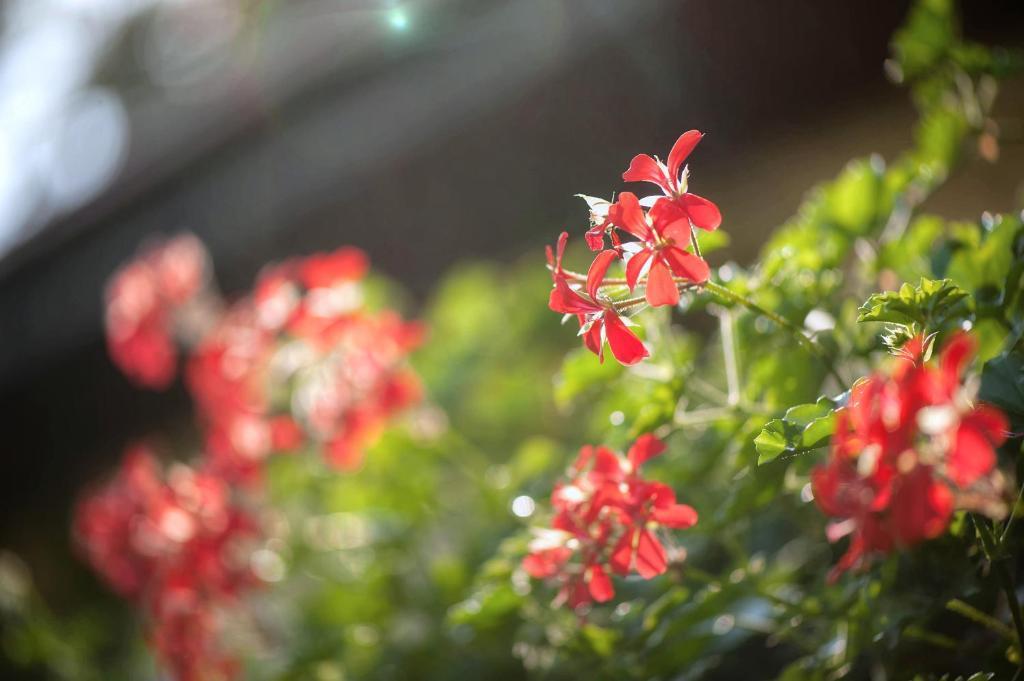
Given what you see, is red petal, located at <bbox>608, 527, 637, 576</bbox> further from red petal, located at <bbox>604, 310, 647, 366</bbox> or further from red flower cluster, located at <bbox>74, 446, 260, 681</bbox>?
red flower cluster, located at <bbox>74, 446, 260, 681</bbox>

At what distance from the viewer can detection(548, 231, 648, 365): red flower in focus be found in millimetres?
611

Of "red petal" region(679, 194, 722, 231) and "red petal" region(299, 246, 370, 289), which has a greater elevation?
"red petal" region(299, 246, 370, 289)

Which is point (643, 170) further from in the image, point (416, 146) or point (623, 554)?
point (416, 146)

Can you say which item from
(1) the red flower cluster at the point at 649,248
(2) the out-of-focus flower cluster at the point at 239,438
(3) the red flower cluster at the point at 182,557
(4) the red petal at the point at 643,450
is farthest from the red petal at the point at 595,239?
(3) the red flower cluster at the point at 182,557

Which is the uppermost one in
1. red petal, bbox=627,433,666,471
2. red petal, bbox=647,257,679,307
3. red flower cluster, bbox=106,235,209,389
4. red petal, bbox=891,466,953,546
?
red flower cluster, bbox=106,235,209,389

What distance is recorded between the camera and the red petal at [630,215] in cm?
60

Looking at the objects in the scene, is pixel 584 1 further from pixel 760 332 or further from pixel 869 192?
pixel 760 332

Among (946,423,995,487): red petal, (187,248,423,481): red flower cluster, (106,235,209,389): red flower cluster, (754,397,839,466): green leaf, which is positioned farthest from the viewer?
(106,235,209,389): red flower cluster

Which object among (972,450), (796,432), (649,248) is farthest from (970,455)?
(649,248)

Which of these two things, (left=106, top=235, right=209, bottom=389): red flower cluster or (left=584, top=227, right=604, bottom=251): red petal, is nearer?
(left=584, top=227, right=604, bottom=251): red petal

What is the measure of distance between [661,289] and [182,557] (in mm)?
964

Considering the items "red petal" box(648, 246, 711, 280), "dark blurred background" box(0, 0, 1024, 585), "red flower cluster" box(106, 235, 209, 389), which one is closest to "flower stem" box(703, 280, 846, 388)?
"red petal" box(648, 246, 711, 280)

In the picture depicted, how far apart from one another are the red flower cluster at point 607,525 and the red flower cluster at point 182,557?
752 millimetres

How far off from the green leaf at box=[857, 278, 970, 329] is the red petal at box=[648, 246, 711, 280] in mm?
113
